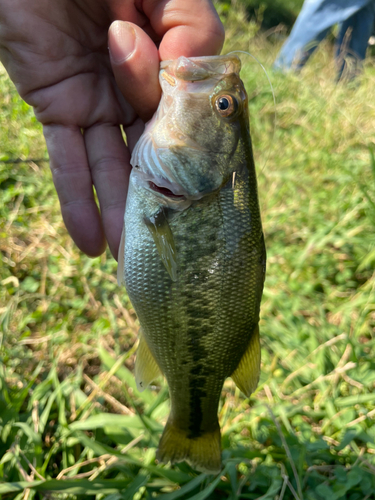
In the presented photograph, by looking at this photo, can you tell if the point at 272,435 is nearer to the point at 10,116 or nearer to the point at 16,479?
the point at 16,479

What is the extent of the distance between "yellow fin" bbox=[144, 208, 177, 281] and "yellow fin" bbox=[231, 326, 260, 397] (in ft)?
1.65

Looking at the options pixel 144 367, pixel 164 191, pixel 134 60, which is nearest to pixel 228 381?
pixel 144 367

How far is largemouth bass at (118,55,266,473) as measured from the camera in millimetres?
1496

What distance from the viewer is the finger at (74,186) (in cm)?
196

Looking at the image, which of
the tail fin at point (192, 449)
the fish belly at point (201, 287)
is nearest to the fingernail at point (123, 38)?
the fish belly at point (201, 287)

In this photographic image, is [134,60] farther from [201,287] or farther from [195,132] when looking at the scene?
[201,287]

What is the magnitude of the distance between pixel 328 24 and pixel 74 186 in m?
7.08

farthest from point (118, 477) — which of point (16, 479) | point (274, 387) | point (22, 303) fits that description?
point (22, 303)

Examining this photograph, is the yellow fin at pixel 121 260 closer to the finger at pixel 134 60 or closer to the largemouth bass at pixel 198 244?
the largemouth bass at pixel 198 244

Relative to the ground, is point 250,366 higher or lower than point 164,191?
lower

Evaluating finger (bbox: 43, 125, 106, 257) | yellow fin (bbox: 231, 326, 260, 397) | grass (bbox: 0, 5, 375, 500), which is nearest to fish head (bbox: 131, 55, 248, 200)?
finger (bbox: 43, 125, 106, 257)

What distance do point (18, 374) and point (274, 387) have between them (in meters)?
1.65

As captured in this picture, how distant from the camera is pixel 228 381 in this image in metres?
2.52

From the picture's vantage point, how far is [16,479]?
Answer: 1773mm
